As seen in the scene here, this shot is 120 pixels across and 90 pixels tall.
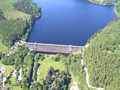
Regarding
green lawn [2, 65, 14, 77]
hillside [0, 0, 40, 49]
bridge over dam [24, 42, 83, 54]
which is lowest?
green lawn [2, 65, 14, 77]

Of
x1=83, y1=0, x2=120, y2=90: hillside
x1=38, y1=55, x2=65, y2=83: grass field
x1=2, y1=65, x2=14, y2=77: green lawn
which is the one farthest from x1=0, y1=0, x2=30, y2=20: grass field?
x1=83, y1=0, x2=120, y2=90: hillside

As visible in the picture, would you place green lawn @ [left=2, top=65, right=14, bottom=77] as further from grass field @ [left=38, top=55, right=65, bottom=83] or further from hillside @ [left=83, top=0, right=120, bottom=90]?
hillside @ [left=83, top=0, right=120, bottom=90]

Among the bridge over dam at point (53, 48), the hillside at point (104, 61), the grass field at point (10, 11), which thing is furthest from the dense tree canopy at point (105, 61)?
the grass field at point (10, 11)

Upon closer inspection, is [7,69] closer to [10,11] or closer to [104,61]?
[104,61]

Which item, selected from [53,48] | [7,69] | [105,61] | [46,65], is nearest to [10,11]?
[53,48]

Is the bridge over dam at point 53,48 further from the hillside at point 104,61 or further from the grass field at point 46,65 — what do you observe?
the hillside at point 104,61
